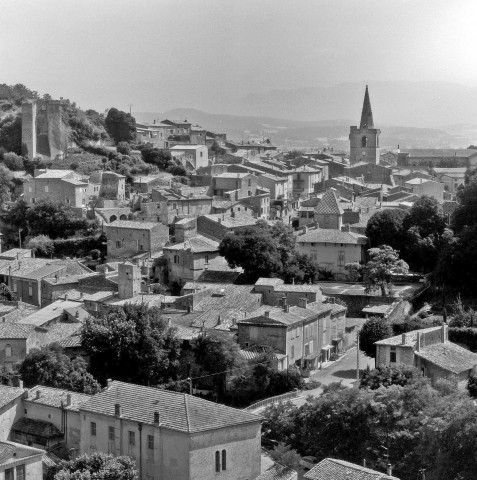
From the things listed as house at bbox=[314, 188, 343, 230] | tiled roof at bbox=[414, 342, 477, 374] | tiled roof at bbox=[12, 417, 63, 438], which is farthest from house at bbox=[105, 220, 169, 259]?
tiled roof at bbox=[12, 417, 63, 438]

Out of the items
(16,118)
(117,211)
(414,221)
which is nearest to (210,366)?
(414,221)

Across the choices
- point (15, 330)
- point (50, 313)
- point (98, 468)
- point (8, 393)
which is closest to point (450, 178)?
point (50, 313)

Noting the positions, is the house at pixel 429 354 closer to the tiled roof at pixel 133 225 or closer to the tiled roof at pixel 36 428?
the tiled roof at pixel 36 428

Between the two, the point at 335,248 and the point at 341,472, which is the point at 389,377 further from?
the point at 335,248

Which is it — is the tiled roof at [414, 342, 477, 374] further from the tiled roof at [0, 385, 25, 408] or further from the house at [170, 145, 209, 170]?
the house at [170, 145, 209, 170]

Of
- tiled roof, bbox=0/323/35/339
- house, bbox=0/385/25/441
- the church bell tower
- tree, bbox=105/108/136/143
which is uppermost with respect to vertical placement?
tree, bbox=105/108/136/143

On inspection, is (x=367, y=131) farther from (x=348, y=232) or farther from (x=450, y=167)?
(x=348, y=232)
